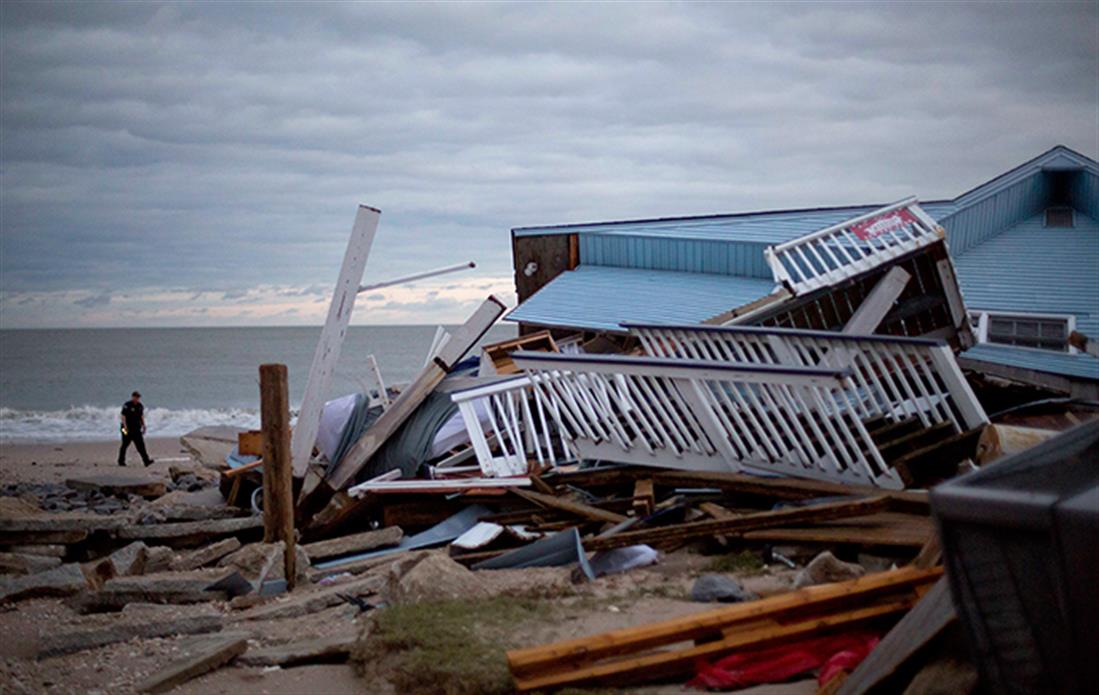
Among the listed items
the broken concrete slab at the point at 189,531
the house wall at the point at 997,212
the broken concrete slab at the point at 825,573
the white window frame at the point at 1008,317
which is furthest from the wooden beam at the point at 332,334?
the house wall at the point at 997,212

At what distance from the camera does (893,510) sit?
8.24 meters

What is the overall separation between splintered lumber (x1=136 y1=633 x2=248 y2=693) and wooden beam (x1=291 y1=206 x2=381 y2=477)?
542 cm

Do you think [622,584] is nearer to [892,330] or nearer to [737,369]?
[737,369]

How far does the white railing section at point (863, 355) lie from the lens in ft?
32.3

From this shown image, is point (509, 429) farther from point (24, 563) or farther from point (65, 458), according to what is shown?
point (65, 458)

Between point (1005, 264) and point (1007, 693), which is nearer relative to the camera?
point (1007, 693)

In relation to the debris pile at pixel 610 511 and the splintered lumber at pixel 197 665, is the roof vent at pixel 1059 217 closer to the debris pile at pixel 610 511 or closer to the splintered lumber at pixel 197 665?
the debris pile at pixel 610 511

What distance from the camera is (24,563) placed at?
11180 mm

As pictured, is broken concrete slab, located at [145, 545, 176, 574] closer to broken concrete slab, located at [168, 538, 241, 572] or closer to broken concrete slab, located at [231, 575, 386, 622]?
broken concrete slab, located at [168, 538, 241, 572]

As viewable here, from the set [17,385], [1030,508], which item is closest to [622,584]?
[1030,508]

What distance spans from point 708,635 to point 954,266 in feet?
38.1

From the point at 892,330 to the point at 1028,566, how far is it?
35.5ft

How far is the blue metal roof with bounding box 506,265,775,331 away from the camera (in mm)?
16766

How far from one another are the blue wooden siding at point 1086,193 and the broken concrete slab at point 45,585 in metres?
20.3
